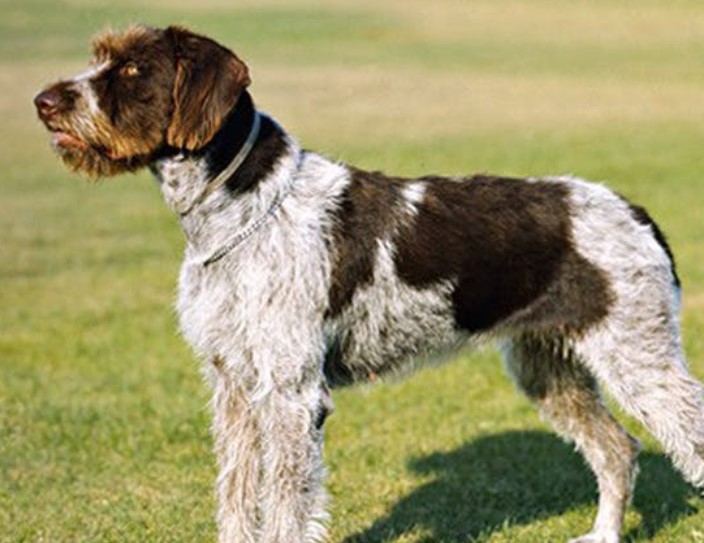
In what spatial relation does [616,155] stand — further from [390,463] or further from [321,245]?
[321,245]

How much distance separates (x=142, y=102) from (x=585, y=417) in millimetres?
3152

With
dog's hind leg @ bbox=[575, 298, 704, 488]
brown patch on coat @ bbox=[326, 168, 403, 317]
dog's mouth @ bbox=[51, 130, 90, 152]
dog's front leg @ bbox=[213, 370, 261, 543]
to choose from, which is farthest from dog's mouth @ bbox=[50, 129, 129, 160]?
dog's hind leg @ bbox=[575, 298, 704, 488]

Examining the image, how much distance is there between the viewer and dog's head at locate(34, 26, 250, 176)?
6.70 metres

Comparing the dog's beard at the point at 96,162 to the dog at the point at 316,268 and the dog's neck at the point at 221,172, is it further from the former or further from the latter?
the dog's neck at the point at 221,172

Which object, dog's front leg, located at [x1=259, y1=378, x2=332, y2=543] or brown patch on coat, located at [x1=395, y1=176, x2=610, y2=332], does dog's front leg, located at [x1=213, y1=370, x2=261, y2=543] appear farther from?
brown patch on coat, located at [x1=395, y1=176, x2=610, y2=332]

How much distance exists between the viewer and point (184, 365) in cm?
1342

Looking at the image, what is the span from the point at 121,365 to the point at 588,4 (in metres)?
50.9

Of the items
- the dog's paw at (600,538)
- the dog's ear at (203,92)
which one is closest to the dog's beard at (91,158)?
the dog's ear at (203,92)

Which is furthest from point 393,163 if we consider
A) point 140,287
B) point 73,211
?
point 140,287

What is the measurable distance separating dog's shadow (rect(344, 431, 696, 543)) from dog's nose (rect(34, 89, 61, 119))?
301cm

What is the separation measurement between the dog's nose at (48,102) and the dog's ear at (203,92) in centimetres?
51

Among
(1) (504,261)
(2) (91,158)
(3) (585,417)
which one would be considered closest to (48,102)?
(2) (91,158)

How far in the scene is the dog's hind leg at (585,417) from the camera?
8.23 m

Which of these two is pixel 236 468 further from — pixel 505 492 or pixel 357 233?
pixel 505 492
